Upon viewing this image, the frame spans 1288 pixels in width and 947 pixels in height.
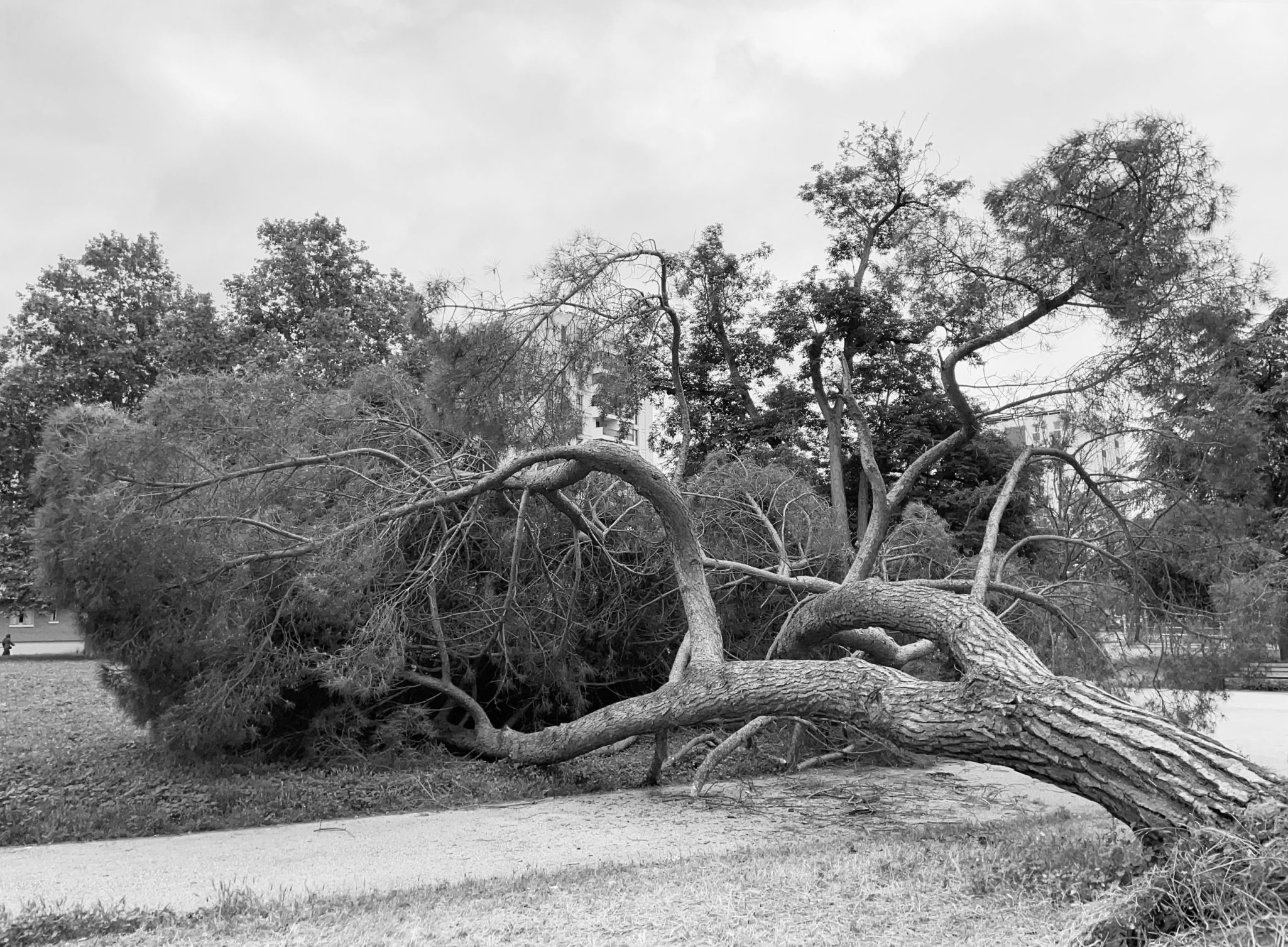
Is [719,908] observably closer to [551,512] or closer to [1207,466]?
[551,512]

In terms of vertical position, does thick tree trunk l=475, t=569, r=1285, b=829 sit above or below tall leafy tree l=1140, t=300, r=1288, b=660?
below


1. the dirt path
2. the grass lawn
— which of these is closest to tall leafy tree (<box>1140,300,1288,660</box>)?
the dirt path

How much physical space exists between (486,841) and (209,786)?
250 centimetres

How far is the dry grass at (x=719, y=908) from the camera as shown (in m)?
3.41

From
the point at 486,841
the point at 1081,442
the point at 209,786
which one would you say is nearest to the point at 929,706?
the point at 486,841

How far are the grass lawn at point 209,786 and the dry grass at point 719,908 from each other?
2.33 m

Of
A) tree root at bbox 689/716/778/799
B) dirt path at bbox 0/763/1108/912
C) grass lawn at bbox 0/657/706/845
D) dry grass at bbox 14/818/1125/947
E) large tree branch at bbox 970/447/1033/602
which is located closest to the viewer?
dry grass at bbox 14/818/1125/947

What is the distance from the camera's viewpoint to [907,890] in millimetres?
3973

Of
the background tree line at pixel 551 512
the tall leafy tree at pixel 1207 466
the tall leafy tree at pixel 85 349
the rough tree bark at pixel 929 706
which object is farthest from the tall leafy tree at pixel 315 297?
the tall leafy tree at pixel 1207 466

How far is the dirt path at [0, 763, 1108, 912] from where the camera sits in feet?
15.0

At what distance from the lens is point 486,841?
18.6ft

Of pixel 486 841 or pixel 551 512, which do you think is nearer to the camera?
pixel 486 841

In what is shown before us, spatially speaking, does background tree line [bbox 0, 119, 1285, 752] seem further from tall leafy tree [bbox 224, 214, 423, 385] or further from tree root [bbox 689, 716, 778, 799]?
tall leafy tree [bbox 224, 214, 423, 385]

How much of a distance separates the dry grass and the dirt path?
1.53 ft
